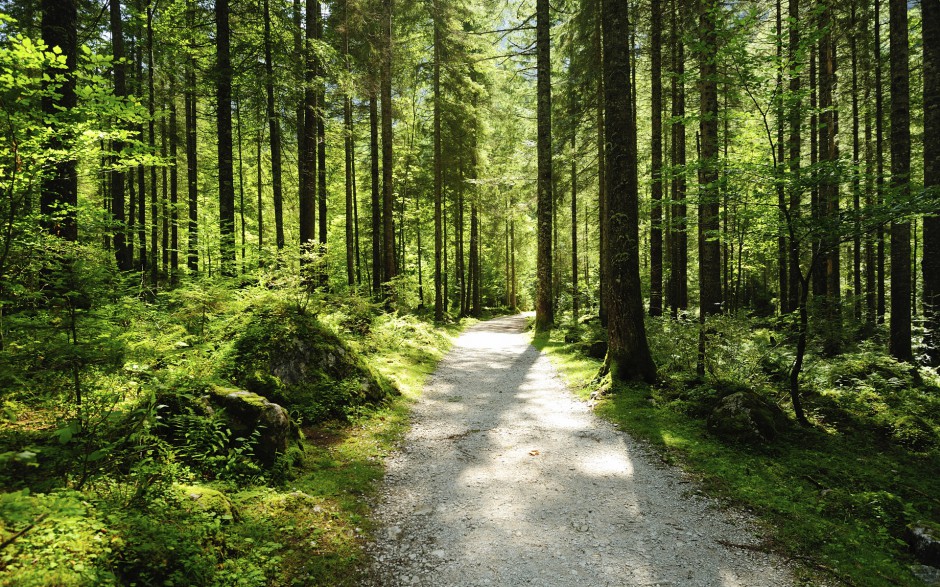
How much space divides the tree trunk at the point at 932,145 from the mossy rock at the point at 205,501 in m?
12.6

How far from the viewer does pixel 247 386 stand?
5785 mm

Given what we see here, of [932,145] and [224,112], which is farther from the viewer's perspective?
[224,112]

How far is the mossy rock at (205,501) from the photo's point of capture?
3404mm

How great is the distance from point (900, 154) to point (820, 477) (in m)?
8.52

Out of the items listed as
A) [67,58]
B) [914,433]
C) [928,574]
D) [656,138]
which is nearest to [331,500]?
[928,574]

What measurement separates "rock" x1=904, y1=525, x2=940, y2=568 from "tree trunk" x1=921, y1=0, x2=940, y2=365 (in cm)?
735

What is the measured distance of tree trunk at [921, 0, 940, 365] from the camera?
345 inches

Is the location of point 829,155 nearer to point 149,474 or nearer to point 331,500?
point 331,500

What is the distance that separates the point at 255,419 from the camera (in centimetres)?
476

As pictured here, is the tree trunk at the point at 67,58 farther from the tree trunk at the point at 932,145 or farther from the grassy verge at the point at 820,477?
the tree trunk at the point at 932,145

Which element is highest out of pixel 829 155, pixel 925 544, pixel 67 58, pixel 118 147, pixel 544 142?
pixel 544 142

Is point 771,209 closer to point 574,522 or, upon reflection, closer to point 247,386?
point 574,522

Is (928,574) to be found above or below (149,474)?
below

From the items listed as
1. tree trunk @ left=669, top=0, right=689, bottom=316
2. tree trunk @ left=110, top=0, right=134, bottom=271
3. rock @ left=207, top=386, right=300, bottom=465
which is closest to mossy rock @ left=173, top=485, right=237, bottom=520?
rock @ left=207, top=386, right=300, bottom=465
